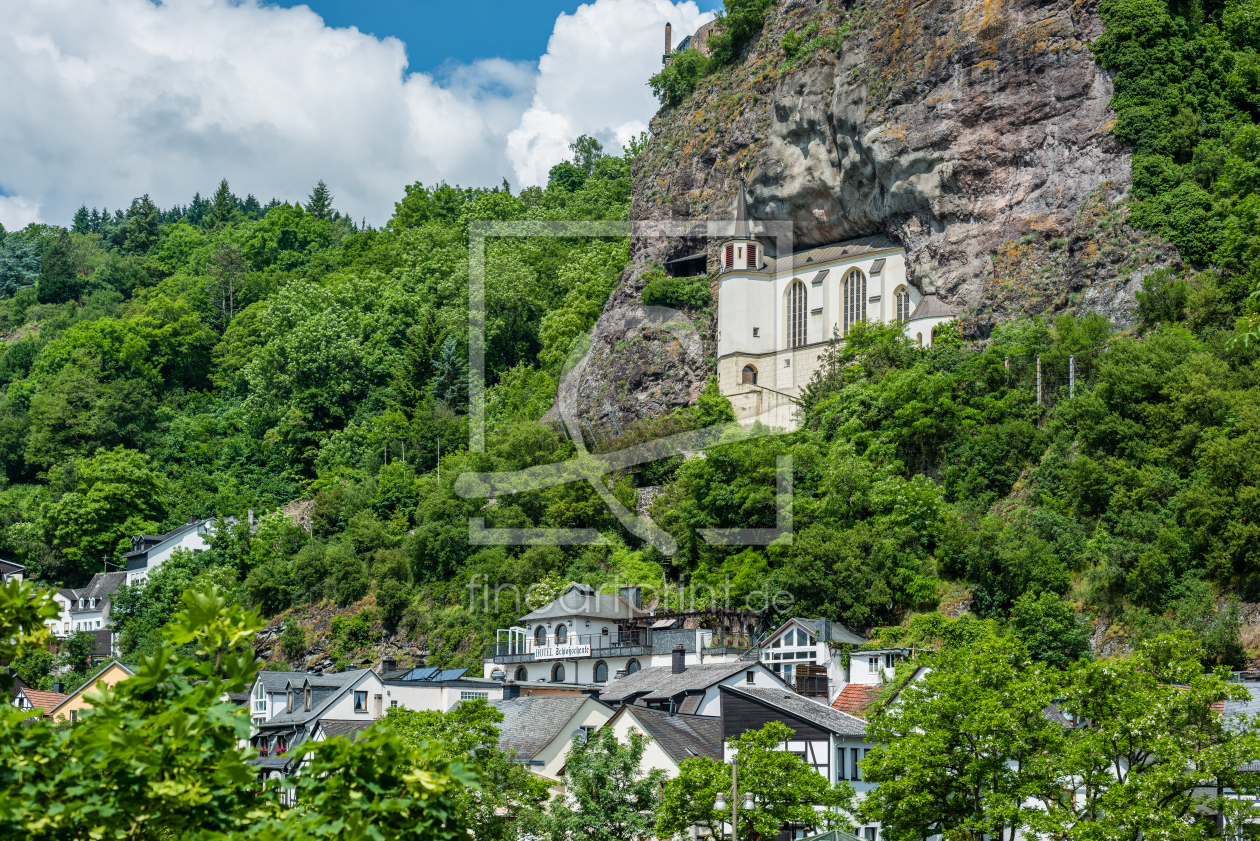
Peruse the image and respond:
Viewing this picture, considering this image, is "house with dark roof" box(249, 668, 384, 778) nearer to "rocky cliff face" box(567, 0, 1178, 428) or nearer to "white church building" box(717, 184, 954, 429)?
"white church building" box(717, 184, 954, 429)

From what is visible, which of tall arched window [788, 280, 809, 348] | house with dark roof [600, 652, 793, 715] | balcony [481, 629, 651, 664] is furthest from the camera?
tall arched window [788, 280, 809, 348]

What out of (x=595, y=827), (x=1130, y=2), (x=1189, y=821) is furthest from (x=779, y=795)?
(x=1130, y=2)

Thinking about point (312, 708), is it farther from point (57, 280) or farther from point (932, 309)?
point (57, 280)

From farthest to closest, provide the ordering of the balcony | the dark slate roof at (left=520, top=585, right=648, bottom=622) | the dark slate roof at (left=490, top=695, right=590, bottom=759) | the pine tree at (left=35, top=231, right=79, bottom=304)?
1. the pine tree at (left=35, top=231, right=79, bottom=304)
2. the dark slate roof at (left=520, top=585, right=648, bottom=622)
3. the balcony
4. the dark slate roof at (left=490, top=695, right=590, bottom=759)

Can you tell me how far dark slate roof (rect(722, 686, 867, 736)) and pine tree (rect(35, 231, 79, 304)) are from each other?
11020 cm

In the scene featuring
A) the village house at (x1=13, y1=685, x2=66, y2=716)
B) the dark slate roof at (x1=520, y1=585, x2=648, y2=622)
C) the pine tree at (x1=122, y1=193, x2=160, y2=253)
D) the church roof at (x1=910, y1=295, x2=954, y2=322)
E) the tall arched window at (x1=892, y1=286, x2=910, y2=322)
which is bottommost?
the village house at (x1=13, y1=685, x2=66, y2=716)

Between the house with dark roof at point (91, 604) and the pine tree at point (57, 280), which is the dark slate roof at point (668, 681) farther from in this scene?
the pine tree at point (57, 280)

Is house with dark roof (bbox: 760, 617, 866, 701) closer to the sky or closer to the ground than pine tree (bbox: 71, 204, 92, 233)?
closer to the ground

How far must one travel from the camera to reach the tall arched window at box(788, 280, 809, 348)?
72.1 m

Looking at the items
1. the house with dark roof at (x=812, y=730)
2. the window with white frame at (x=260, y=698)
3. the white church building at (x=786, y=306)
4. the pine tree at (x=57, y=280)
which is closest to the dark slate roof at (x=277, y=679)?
the window with white frame at (x=260, y=698)

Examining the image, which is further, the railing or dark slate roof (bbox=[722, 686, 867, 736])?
the railing

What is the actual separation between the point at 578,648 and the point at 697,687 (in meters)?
14.3

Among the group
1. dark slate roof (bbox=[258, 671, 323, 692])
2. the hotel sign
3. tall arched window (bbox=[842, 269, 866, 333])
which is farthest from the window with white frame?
tall arched window (bbox=[842, 269, 866, 333])

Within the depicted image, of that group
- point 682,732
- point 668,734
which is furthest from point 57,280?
point 668,734
